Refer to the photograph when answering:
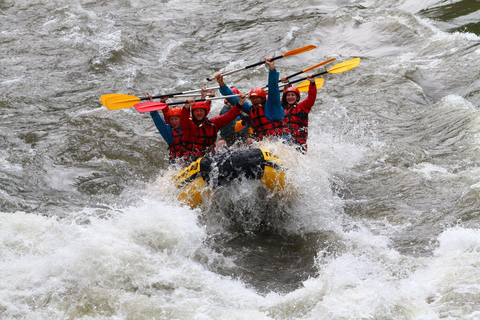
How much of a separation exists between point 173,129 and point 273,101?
51.5 inches

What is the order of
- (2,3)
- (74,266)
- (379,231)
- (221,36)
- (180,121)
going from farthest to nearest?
(2,3)
(221,36)
(180,121)
(379,231)
(74,266)

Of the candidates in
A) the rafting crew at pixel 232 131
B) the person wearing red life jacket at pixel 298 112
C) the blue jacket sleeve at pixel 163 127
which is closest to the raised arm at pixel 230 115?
the rafting crew at pixel 232 131

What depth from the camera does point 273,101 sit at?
6.88m

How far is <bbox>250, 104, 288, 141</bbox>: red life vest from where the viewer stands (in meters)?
7.00

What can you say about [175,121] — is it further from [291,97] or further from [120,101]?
[291,97]

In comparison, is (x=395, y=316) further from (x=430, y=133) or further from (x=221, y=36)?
(x=221, y=36)

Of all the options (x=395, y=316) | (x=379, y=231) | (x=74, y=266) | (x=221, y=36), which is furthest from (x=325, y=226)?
(x=221, y=36)

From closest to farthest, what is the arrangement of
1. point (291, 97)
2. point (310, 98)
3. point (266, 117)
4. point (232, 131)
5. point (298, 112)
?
point (266, 117)
point (310, 98)
point (298, 112)
point (291, 97)
point (232, 131)

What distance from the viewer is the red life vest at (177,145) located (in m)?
6.79

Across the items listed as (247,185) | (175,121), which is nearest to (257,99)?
(175,121)

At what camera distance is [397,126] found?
8664mm

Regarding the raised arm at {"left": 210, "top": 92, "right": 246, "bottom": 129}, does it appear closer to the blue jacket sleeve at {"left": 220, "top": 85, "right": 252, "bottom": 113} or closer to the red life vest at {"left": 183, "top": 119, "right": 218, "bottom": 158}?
the red life vest at {"left": 183, "top": 119, "right": 218, "bottom": 158}

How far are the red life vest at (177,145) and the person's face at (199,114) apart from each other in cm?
32

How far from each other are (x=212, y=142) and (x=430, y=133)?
11.4 ft
